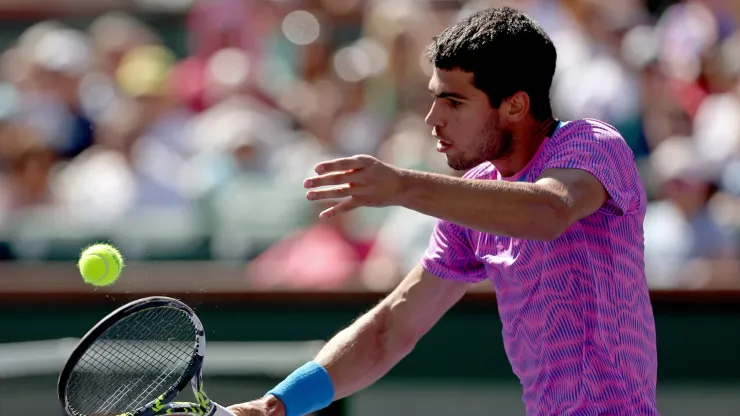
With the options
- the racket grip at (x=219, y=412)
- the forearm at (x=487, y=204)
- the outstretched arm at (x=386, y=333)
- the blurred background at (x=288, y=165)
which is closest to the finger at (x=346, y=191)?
the forearm at (x=487, y=204)

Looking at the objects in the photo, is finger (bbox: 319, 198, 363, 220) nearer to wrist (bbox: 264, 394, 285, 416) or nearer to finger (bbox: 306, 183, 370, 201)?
finger (bbox: 306, 183, 370, 201)

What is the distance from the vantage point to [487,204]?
291 cm

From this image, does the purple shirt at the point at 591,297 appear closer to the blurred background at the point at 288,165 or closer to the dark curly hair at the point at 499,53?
the dark curly hair at the point at 499,53

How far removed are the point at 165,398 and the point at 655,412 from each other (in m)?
1.35

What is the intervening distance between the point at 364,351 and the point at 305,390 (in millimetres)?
253

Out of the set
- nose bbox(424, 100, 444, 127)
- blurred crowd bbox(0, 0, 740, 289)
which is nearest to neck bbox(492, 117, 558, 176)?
nose bbox(424, 100, 444, 127)

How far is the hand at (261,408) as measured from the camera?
3.50 metres

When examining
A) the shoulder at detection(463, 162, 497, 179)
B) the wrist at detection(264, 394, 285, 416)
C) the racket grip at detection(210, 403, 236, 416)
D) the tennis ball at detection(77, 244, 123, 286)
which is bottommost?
the wrist at detection(264, 394, 285, 416)

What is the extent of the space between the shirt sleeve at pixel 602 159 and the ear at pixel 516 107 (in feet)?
0.38

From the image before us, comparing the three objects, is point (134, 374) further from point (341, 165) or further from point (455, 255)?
point (341, 165)

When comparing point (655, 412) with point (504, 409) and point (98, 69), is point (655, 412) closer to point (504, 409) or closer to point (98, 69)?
point (504, 409)

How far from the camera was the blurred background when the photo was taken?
6.12 m

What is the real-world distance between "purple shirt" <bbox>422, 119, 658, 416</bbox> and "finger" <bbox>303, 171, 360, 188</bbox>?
0.60 metres

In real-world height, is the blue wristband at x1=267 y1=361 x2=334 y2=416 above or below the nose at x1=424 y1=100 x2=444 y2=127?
below
